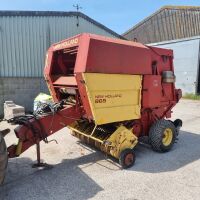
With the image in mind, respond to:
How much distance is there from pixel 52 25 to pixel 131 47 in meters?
7.10

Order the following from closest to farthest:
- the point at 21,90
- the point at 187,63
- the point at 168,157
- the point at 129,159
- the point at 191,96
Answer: the point at 129,159 < the point at 168,157 < the point at 21,90 < the point at 191,96 < the point at 187,63

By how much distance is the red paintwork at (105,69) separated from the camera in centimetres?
461

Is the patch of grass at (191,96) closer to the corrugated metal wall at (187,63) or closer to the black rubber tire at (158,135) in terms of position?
the corrugated metal wall at (187,63)

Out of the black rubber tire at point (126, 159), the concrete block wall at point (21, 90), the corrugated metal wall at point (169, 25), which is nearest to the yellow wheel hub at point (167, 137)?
the black rubber tire at point (126, 159)

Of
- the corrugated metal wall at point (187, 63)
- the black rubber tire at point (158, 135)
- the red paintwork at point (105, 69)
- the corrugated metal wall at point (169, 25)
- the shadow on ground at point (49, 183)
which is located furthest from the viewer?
the corrugated metal wall at point (169, 25)

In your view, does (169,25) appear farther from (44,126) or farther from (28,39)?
(44,126)

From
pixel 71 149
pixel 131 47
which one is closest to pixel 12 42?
pixel 71 149

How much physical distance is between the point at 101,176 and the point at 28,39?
26.1 ft

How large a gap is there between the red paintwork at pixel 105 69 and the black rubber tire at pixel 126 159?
0.74m

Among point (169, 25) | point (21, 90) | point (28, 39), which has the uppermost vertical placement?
point (169, 25)

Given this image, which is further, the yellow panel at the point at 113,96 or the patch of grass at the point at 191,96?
the patch of grass at the point at 191,96

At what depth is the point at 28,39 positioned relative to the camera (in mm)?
11180

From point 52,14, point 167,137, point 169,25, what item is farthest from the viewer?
point 169,25

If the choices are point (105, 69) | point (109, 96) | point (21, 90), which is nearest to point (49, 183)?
point (109, 96)
